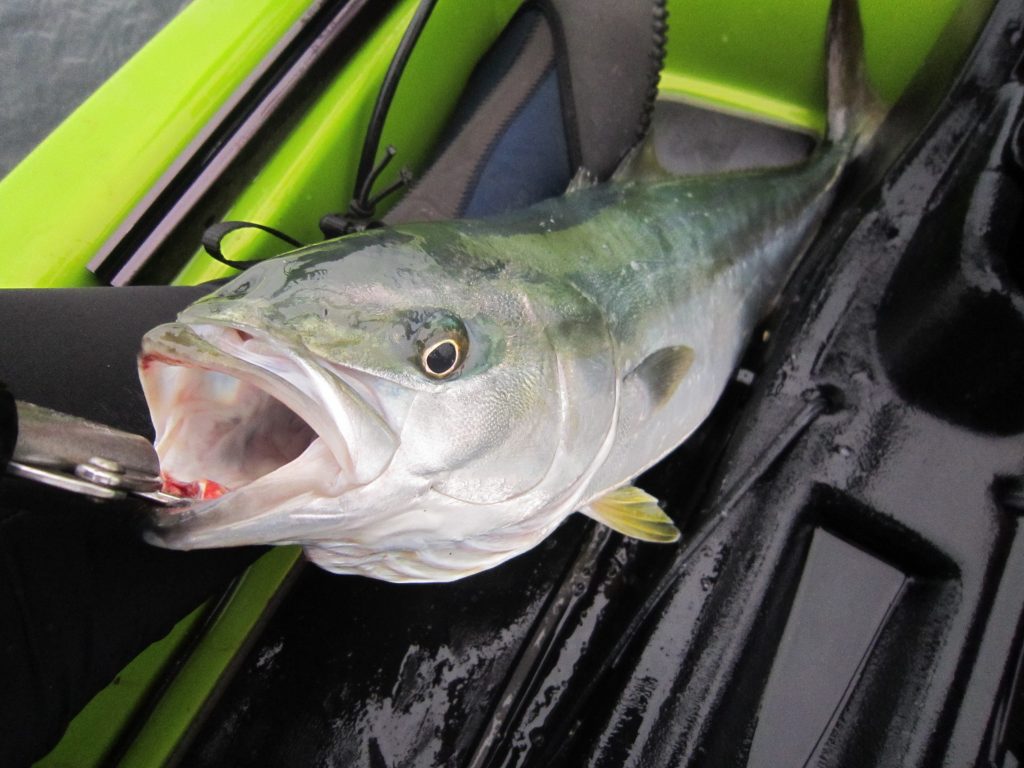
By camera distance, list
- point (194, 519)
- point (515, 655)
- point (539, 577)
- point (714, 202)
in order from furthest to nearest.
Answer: point (714, 202), point (539, 577), point (515, 655), point (194, 519)

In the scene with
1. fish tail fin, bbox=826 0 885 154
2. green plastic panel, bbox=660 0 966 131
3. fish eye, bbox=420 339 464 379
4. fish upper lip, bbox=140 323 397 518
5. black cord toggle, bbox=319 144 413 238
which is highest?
green plastic panel, bbox=660 0 966 131

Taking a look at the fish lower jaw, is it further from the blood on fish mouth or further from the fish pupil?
the fish pupil

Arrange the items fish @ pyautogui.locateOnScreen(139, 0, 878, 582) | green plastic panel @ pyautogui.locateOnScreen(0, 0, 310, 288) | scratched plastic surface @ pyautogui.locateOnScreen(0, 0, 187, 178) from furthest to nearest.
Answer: scratched plastic surface @ pyautogui.locateOnScreen(0, 0, 187, 178), green plastic panel @ pyautogui.locateOnScreen(0, 0, 310, 288), fish @ pyautogui.locateOnScreen(139, 0, 878, 582)

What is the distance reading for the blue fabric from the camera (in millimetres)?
2041

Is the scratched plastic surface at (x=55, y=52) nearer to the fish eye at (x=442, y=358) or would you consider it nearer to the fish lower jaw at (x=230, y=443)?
the fish lower jaw at (x=230, y=443)

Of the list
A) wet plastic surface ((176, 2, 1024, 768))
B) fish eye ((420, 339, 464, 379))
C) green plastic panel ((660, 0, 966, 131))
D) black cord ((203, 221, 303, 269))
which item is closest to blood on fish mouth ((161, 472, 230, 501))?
fish eye ((420, 339, 464, 379))

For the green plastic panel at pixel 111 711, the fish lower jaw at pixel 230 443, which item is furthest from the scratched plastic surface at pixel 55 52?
the fish lower jaw at pixel 230 443

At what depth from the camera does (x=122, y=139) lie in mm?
1659

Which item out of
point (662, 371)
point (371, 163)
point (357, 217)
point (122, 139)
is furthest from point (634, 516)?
point (122, 139)

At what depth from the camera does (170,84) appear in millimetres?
1742

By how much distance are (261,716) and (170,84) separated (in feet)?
5.07

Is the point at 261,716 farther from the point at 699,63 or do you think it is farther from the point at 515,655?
the point at 699,63

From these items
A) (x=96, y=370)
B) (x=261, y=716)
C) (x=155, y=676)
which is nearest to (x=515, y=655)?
(x=261, y=716)

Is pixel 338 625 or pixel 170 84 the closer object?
pixel 338 625
